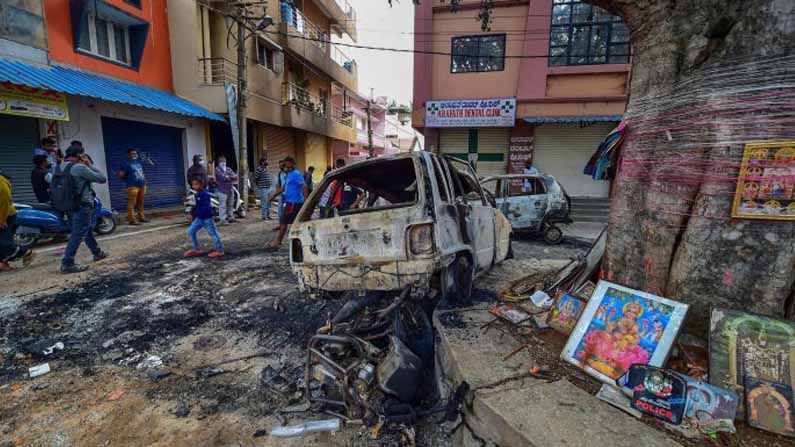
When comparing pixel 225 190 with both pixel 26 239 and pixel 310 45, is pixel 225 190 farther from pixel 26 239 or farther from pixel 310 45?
pixel 310 45

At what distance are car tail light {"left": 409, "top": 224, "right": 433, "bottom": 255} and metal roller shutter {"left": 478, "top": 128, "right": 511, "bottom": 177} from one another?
39.0 ft

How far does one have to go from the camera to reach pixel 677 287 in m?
2.37

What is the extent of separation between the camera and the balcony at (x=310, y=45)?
614 inches

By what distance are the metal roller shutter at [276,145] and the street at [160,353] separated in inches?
434

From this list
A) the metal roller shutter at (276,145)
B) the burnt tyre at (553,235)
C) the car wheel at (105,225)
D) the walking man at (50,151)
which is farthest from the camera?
the metal roller shutter at (276,145)

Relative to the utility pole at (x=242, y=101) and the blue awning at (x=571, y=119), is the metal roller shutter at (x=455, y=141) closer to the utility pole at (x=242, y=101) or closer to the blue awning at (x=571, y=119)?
the blue awning at (x=571, y=119)

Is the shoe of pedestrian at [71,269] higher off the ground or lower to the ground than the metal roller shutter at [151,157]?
lower

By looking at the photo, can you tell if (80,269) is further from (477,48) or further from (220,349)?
(477,48)

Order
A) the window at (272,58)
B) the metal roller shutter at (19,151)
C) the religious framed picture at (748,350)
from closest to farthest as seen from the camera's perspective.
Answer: the religious framed picture at (748,350), the metal roller shutter at (19,151), the window at (272,58)

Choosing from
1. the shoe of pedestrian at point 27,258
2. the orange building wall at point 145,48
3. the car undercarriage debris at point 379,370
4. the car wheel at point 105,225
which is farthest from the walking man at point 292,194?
the orange building wall at point 145,48

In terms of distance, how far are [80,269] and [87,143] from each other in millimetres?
5777

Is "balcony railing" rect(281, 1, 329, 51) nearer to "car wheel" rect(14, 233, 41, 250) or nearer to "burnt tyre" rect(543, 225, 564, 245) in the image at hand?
"car wheel" rect(14, 233, 41, 250)

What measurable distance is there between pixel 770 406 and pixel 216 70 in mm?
15060

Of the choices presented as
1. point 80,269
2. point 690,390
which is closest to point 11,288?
point 80,269
